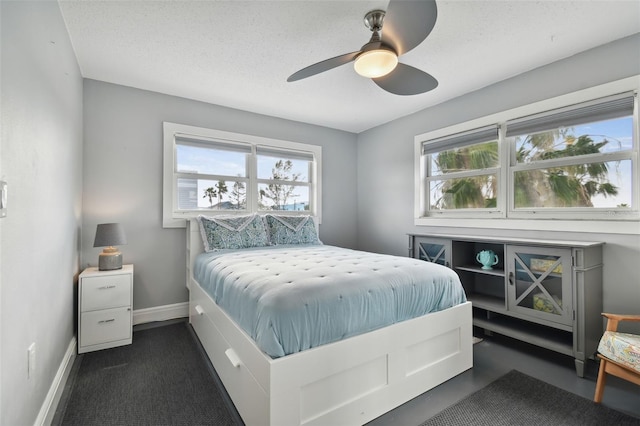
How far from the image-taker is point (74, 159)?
2.40 meters

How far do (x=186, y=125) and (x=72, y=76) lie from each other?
1.08m

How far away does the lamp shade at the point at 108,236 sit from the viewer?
2.54 metres

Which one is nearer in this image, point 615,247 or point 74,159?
point 615,247

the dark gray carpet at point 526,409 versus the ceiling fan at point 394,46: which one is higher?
the ceiling fan at point 394,46

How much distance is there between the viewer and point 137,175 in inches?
120

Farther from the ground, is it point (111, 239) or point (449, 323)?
point (111, 239)

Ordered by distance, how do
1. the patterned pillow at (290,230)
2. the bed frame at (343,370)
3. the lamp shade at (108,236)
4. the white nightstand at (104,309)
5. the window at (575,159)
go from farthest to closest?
the patterned pillow at (290,230) → the lamp shade at (108,236) → the white nightstand at (104,309) → the window at (575,159) → the bed frame at (343,370)

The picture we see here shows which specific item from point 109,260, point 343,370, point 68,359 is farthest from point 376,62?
point 68,359

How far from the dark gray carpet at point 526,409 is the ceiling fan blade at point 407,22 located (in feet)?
7.18

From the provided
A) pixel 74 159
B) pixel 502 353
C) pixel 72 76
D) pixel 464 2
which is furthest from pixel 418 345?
pixel 72 76

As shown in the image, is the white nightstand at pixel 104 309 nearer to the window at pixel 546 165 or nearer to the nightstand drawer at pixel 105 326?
the nightstand drawer at pixel 105 326

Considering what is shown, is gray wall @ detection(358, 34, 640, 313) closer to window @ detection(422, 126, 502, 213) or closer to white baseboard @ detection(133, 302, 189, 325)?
window @ detection(422, 126, 502, 213)

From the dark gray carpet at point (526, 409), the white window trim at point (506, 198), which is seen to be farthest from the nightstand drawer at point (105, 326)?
the white window trim at point (506, 198)

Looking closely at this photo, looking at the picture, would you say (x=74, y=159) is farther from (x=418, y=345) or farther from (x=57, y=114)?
(x=418, y=345)
